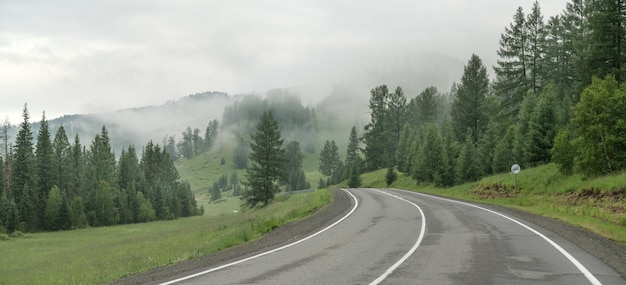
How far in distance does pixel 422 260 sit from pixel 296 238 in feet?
20.1

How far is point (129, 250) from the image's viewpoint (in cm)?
2852

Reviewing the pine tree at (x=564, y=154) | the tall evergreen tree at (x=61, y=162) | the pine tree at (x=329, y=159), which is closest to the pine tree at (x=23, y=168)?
the tall evergreen tree at (x=61, y=162)

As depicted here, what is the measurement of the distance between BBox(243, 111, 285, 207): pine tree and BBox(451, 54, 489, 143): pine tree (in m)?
27.7

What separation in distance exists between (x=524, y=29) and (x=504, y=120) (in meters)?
11.8

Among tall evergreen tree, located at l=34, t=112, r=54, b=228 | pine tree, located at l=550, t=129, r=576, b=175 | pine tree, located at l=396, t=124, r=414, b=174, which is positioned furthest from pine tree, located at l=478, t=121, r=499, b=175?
tall evergreen tree, located at l=34, t=112, r=54, b=228

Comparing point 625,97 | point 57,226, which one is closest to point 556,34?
point 625,97

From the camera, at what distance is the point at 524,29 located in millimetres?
55500

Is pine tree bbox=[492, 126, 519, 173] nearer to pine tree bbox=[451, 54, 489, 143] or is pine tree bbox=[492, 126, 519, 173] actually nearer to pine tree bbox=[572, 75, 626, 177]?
pine tree bbox=[572, 75, 626, 177]

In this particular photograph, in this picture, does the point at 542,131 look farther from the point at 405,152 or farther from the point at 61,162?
the point at 61,162

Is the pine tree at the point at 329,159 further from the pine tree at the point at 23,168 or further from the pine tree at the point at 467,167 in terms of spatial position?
the pine tree at the point at 467,167

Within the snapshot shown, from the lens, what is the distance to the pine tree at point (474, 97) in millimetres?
63631

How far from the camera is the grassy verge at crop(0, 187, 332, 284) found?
15945mm

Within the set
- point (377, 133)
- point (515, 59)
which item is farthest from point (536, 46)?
point (377, 133)

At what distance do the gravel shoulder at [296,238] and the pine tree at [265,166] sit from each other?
3991 cm
